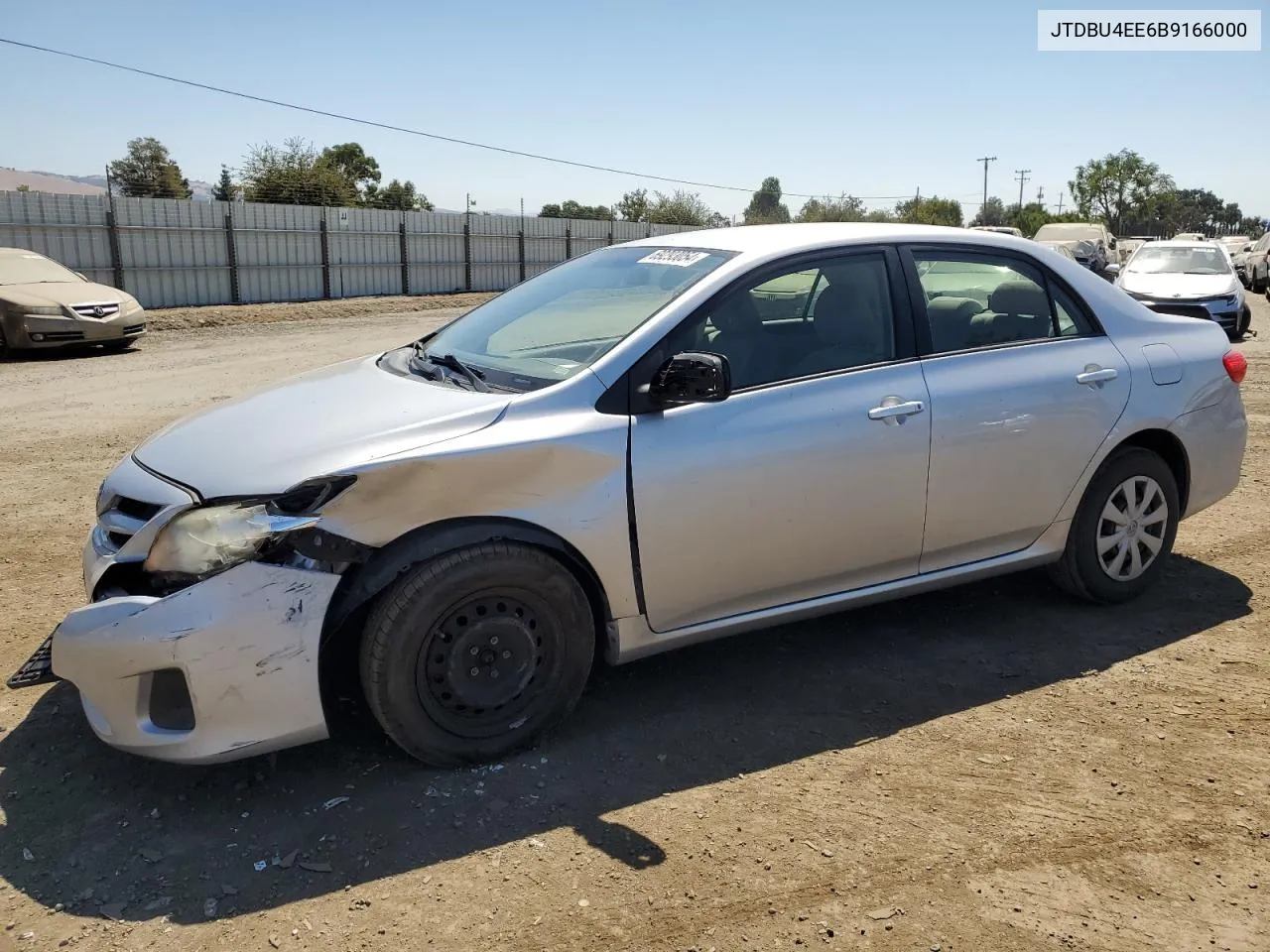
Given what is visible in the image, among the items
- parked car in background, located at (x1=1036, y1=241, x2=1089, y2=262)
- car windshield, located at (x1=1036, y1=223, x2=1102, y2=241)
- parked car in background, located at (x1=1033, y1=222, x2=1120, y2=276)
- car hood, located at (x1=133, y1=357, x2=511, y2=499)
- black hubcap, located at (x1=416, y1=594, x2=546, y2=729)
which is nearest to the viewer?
car hood, located at (x1=133, y1=357, x2=511, y2=499)

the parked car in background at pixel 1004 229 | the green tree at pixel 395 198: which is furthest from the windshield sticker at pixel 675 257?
the green tree at pixel 395 198

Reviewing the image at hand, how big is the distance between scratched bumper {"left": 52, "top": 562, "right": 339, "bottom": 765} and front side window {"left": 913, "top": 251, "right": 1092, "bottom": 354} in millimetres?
2617

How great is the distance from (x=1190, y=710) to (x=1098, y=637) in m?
0.67

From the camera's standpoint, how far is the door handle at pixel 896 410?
389 cm

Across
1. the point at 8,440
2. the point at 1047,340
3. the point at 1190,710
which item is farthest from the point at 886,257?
the point at 8,440

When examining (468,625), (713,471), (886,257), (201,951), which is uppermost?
(886,257)

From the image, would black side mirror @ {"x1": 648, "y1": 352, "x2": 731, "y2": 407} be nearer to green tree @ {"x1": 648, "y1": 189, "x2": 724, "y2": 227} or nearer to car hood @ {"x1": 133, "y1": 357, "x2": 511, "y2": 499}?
car hood @ {"x1": 133, "y1": 357, "x2": 511, "y2": 499}

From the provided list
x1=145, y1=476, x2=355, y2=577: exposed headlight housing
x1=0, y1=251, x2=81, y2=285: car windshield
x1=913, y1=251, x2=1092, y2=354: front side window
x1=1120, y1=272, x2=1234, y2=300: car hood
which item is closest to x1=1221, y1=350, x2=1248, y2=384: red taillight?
x1=913, y1=251, x2=1092, y2=354: front side window

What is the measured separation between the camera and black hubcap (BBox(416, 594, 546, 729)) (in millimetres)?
3277

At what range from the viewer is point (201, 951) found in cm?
259

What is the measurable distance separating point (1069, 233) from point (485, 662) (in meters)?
31.0

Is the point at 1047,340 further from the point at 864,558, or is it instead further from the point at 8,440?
the point at 8,440

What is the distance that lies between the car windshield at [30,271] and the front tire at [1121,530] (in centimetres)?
1564

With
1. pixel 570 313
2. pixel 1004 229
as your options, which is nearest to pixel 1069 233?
pixel 1004 229
